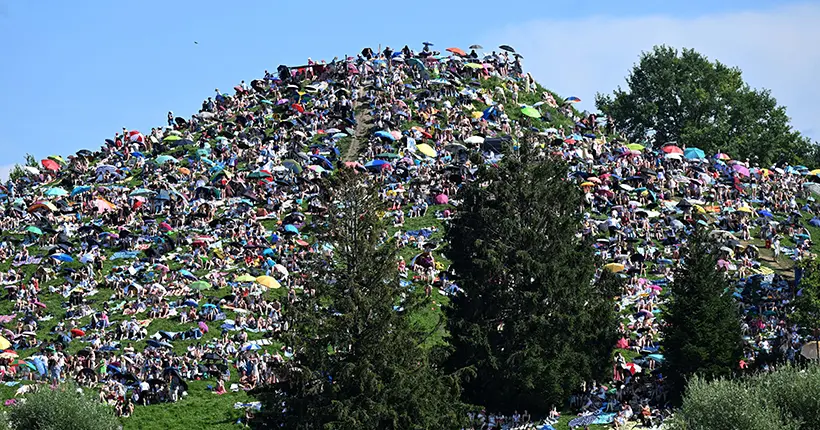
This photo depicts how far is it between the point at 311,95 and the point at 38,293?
1479 inches

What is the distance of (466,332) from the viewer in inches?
2036

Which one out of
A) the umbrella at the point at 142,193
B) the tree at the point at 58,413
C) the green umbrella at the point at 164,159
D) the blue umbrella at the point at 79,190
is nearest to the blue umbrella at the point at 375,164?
the umbrella at the point at 142,193

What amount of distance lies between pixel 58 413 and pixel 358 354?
38.6 ft

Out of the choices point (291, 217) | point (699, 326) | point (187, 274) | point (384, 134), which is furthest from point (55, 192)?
point (699, 326)

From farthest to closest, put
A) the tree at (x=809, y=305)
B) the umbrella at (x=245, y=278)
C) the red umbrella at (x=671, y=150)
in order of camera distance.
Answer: the red umbrella at (x=671, y=150), the umbrella at (x=245, y=278), the tree at (x=809, y=305)

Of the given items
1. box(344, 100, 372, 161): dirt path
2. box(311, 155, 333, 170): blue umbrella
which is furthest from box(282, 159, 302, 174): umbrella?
box(344, 100, 372, 161): dirt path

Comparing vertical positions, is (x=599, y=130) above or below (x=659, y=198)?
above

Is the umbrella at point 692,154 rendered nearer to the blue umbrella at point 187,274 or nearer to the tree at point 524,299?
the tree at point 524,299

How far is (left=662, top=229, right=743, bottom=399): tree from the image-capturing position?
51000 millimetres

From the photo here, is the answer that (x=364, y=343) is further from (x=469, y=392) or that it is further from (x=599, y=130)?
(x=599, y=130)

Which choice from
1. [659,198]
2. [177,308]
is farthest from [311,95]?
[177,308]

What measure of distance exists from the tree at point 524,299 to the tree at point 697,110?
68.5m

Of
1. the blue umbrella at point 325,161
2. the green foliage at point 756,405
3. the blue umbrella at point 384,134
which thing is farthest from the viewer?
the blue umbrella at point 384,134

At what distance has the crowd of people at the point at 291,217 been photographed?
55.8m
